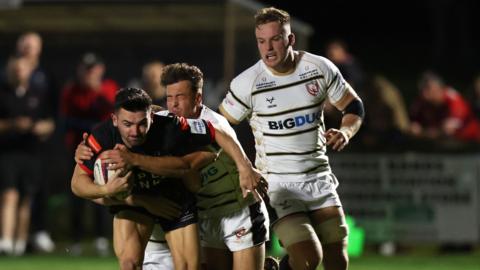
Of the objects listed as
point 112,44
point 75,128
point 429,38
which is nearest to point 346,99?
point 75,128

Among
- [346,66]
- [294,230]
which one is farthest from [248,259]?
[346,66]

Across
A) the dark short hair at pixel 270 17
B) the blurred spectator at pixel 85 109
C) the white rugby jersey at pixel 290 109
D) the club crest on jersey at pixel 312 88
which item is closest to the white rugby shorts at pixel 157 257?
the white rugby jersey at pixel 290 109

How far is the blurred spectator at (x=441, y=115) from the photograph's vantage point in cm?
1569

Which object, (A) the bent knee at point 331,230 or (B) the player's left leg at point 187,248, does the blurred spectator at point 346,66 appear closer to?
(A) the bent knee at point 331,230

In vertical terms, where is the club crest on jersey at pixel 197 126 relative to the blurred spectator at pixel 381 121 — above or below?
below

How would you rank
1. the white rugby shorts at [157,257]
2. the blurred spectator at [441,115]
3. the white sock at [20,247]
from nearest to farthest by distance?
the white rugby shorts at [157,257]
the white sock at [20,247]
the blurred spectator at [441,115]

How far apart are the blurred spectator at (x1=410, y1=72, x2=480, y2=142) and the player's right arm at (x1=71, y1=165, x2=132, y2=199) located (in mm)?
8155

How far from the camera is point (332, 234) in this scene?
8938mm

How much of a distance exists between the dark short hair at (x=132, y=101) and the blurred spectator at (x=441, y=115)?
26.6 ft

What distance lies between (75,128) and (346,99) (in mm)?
5789

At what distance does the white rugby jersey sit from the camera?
8859mm

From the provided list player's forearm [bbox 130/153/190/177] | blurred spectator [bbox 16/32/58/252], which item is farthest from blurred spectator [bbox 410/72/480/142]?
player's forearm [bbox 130/153/190/177]

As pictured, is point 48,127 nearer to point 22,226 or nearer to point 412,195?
point 22,226

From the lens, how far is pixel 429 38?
114 ft
